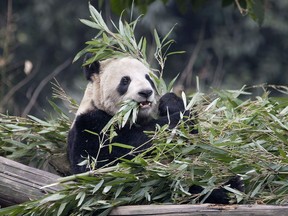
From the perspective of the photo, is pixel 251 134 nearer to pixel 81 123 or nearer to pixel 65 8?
pixel 81 123

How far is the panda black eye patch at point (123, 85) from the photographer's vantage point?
20.8 ft

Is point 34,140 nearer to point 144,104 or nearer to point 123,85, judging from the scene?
point 123,85

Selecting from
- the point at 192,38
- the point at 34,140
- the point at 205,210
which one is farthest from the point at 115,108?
the point at 192,38

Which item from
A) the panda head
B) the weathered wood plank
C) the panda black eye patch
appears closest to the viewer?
the weathered wood plank

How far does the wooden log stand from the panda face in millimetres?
731

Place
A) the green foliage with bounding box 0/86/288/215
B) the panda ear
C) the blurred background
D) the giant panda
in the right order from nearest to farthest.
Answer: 1. the green foliage with bounding box 0/86/288/215
2. the giant panda
3. the panda ear
4. the blurred background

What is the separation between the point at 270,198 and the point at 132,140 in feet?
4.83

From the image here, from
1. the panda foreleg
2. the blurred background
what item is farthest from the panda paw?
the blurred background

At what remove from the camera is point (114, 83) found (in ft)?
21.1

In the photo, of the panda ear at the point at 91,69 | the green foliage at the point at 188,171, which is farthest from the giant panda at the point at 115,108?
the green foliage at the point at 188,171

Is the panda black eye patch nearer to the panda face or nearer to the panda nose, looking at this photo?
the panda face

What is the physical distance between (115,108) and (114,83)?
0.16m

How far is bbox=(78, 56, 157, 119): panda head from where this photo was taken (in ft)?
20.3

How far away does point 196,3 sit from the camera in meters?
6.69
